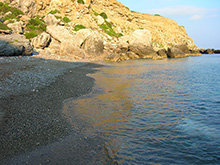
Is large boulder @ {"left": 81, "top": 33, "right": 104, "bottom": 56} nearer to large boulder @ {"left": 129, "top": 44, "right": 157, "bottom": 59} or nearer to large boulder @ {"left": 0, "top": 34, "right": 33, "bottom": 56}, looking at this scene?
large boulder @ {"left": 129, "top": 44, "right": 157, "bottom": 59}

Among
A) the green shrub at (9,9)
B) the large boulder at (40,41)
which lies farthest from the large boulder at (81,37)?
the green shrub at (9,9)

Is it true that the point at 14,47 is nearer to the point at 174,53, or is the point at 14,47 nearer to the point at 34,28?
the point at 34,28

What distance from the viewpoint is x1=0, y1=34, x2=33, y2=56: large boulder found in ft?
65.6

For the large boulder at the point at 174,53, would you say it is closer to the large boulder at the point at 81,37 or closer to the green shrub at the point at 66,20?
the large boulder at the point at 81,37

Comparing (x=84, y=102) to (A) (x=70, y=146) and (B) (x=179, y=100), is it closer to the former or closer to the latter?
(A) (x=70, y=146)

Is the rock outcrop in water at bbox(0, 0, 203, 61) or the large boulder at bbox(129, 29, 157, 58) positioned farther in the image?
the large boulder at bbox(129, 29, 157, 58)

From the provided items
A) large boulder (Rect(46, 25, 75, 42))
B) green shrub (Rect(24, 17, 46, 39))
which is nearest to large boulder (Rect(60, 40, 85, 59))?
large boulder (Rect(46, 25, 75, 42))

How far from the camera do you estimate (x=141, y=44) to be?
162 feet

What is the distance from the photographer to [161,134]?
655 centimetres

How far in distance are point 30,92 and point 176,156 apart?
8170 millimetres

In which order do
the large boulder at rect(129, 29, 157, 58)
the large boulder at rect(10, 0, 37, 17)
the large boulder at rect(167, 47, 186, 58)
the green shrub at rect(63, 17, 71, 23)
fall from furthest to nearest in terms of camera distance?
the large boulder at rect(167, 47, 186, 58) → the large boulder at rect(129, 29, 157, 58) → the green shrub at rect(63, 17, 71, 23) → the large boulder at rect(10, 0, 37, 17)

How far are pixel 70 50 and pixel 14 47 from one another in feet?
46.3

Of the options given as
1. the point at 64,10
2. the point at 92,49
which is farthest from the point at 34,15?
the point at 92,49

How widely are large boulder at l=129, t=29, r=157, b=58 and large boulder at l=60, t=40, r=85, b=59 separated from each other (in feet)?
58.7
